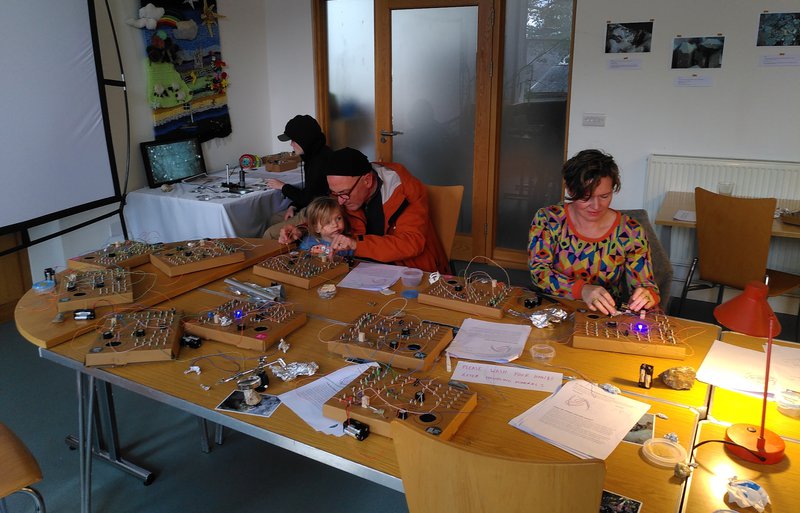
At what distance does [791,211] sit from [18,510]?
3.99 meters

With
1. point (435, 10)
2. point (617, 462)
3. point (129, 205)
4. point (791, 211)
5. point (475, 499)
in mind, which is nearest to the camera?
point (475, 499)

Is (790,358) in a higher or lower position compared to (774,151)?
lower

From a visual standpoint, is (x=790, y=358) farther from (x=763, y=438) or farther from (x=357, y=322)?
(x=357, y=322)

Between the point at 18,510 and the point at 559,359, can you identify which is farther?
the point at 18,510

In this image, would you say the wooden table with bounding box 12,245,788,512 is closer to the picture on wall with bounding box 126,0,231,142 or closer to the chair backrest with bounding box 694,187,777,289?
the chair backrest with bounding box 694,187,777,289

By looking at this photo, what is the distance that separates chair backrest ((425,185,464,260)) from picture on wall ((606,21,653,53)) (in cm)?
178

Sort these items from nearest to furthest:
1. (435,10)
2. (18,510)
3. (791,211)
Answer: (18,510) → (791,211) → (435,10)

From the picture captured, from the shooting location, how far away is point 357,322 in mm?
1926

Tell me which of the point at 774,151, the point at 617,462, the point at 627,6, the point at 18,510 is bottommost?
the point at 18,510

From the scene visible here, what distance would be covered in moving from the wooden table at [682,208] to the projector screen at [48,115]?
10.9 ft

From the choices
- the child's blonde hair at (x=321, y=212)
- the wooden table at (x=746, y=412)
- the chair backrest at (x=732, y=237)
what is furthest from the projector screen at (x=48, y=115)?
the chair backrest at (x=732, y=237)

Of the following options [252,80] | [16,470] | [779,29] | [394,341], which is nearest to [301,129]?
[252,80]

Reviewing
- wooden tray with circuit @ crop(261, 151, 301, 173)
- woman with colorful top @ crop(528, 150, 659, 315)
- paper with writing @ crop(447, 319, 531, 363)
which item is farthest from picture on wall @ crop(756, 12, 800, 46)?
wooden tray with circuit @ crop(261, 151, 301, 173)

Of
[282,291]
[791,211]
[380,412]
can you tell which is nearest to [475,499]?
[380,412]
